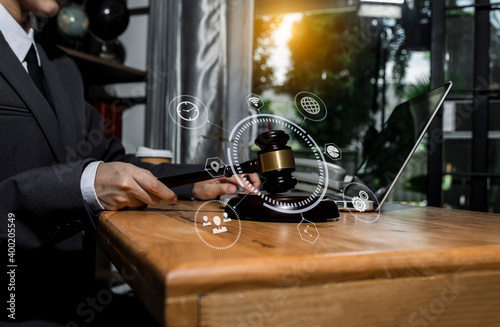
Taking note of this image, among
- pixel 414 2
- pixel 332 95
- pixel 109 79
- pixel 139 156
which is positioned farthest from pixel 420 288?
pixel 332 95

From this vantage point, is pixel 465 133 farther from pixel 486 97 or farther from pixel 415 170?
pixel 486 97

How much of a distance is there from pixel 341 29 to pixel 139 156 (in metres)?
4.76

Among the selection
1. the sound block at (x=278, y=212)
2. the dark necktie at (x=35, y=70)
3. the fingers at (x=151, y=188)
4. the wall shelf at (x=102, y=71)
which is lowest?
the sound block at (x=278, y=212)

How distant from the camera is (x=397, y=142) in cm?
105

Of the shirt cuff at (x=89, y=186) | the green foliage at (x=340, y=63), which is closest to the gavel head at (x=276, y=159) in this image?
the shirt cuff at (x=89, y=186)

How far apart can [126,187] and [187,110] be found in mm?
209

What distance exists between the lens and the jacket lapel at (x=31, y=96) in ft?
3.47

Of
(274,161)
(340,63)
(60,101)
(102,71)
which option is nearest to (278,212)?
(274,161)

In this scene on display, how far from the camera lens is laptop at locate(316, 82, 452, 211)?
90 centimetres

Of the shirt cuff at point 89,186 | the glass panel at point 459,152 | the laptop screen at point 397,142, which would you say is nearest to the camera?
the shirt cuff at point 89,186

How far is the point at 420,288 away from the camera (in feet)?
1.45

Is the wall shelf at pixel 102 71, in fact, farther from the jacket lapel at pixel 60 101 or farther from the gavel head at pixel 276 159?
the gavel head at pixel 276 159
